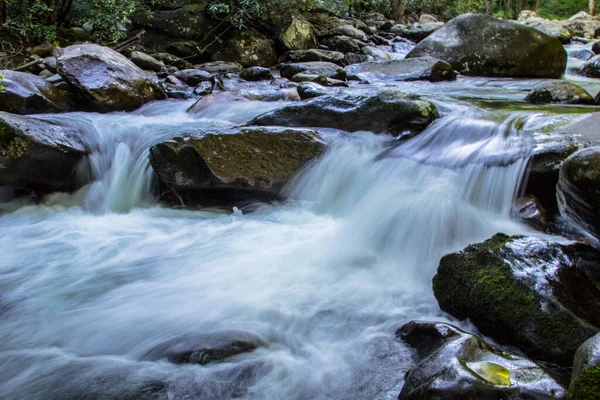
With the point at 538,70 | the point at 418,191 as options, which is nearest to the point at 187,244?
the point at 418,191

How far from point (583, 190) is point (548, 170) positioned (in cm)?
141

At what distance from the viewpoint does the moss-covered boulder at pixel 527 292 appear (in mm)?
2402

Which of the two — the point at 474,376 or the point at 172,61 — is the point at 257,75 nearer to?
the point at 172,61

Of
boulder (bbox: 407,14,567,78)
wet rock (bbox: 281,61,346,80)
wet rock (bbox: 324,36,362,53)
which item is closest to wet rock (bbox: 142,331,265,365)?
wet rock (bbox: 281,61,346,80)

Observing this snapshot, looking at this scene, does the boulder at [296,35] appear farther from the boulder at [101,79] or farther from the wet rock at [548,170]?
the wet rock at [548,170]

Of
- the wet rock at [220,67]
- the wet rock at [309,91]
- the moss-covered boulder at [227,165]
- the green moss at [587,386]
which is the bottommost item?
the green moss at [587,386]

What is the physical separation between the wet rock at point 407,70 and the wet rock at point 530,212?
19.0 feet

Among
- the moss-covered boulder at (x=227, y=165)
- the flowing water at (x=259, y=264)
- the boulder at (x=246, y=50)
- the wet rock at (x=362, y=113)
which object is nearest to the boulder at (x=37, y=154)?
the flowing water at (x=259, y=264)

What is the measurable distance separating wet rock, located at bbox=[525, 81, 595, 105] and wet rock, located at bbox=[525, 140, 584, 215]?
277 cm

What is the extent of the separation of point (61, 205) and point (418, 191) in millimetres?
3958

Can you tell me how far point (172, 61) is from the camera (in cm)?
1038

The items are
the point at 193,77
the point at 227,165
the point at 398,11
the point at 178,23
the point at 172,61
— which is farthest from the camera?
the point at 398,11

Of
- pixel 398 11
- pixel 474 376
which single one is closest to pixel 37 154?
pixel 474 376

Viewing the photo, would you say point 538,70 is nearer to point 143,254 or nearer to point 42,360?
point 143,254
